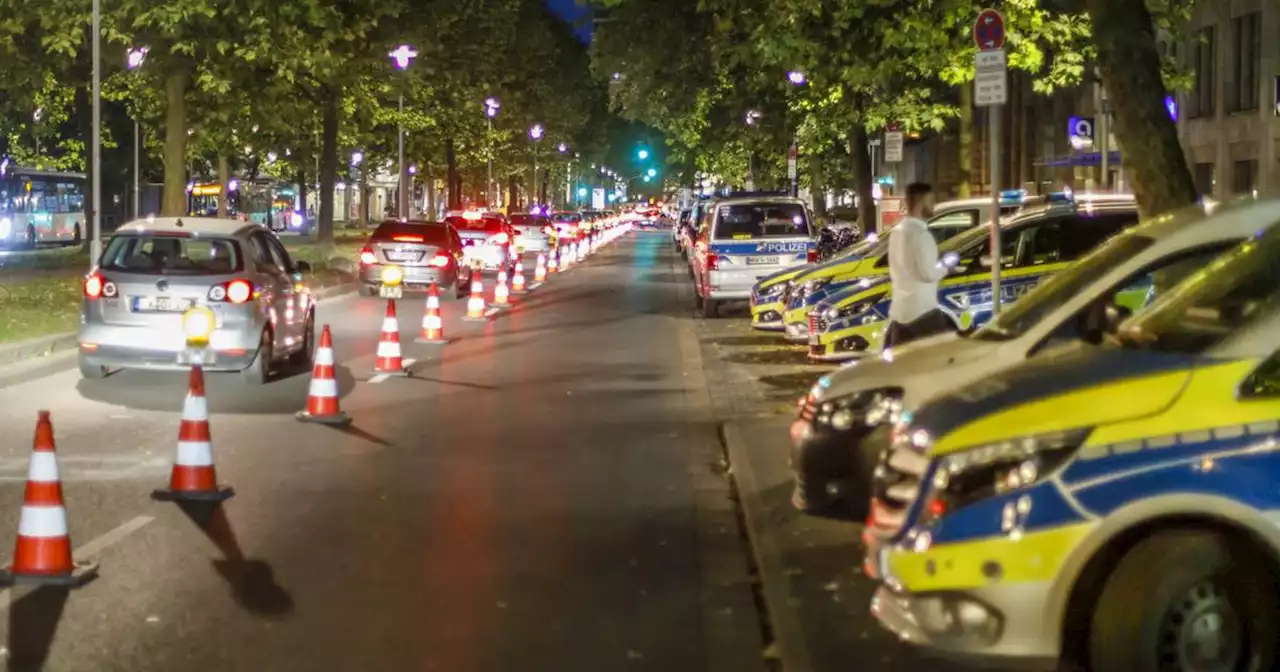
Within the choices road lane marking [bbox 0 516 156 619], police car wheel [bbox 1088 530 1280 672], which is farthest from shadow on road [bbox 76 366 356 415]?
police car wheel [bbox 1088 530 1280 672]

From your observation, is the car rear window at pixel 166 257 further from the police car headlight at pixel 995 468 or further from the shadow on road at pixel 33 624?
the police car headlight at pixel 995 468

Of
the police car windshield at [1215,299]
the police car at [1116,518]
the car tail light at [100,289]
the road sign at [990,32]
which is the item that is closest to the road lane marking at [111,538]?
the police car at [1116,518]

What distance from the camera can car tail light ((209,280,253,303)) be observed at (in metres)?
15.6

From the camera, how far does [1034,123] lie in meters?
48.9

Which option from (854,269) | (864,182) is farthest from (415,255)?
(854,269)

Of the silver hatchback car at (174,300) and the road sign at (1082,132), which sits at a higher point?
the road sign at (1082,132)

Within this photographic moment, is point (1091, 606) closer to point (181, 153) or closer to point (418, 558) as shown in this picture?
point (418, 558)

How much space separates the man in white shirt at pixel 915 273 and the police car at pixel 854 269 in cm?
681

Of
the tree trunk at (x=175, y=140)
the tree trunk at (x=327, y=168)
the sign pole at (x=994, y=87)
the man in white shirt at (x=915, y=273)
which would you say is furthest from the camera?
the tree trunk at (x=327, y=168)

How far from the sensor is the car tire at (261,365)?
52.2ft

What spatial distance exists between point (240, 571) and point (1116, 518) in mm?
4700

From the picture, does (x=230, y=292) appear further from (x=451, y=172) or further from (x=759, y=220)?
(x=451, y=172)

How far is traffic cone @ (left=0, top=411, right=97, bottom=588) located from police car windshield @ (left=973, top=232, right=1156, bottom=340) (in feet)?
14.9

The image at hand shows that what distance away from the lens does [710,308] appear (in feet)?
88.1
